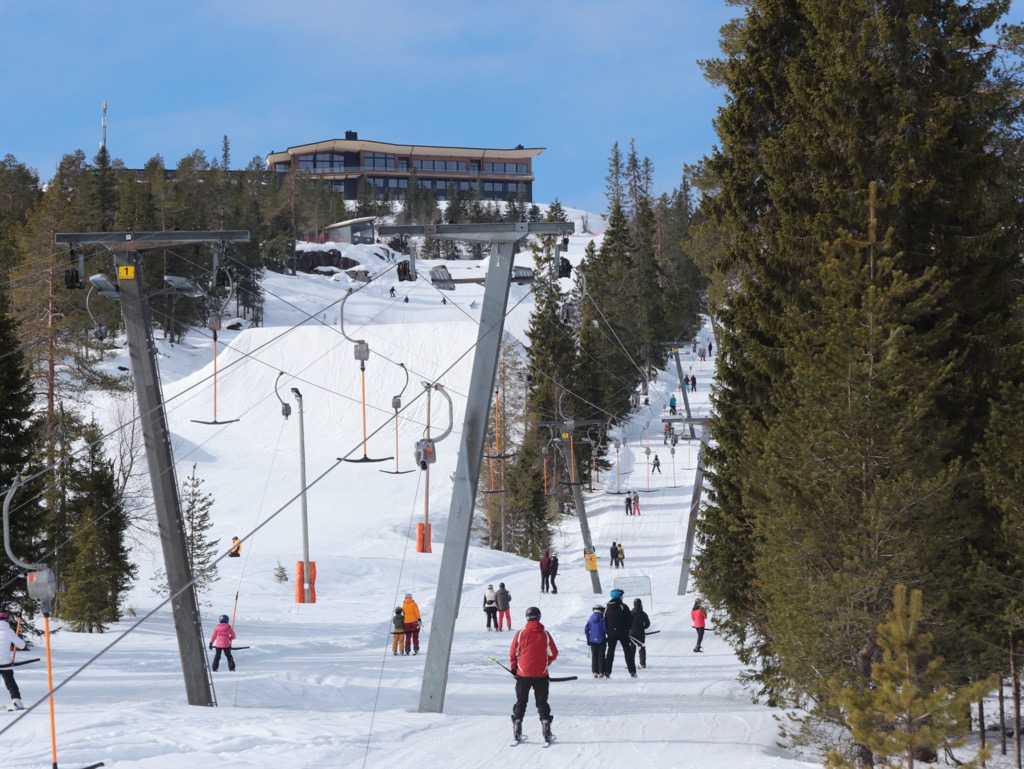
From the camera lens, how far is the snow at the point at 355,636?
12.7 m

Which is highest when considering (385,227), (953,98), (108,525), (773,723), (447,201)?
(447,201)

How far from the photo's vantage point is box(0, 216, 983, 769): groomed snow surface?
41.7 ft

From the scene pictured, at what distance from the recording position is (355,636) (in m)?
27.9

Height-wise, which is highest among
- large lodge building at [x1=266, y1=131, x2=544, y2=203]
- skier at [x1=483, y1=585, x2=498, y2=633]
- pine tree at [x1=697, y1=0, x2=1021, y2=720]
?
large lodge building at [x1=266, y1=131, x2=544, y2=203]

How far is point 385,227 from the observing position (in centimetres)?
1747

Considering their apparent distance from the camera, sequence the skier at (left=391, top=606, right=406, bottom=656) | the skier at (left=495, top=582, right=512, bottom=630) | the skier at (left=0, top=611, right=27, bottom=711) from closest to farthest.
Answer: the skier at (left=0, top=611, right=27, bottom=711)
the skier at (left=391, top=606, right=406, bottom=656)
the skier at (left=495, top=582, right=512, bottom=630)

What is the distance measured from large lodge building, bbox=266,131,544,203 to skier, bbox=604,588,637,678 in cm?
14072

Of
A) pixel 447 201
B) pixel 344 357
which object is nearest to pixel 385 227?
pixel 344 357

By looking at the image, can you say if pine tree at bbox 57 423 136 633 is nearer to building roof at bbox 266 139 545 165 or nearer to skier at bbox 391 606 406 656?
skier at bbox 391 606 406 656

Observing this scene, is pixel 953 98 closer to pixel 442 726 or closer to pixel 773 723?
pixel 773 723

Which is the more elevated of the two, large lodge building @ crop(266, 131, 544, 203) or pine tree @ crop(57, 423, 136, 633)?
large lodge building @ crop(266, 131, 544, 203)

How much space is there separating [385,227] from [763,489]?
715 centimetres

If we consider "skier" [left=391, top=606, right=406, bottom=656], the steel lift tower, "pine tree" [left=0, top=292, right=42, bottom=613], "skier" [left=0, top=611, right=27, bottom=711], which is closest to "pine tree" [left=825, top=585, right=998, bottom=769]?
the steel lift tower

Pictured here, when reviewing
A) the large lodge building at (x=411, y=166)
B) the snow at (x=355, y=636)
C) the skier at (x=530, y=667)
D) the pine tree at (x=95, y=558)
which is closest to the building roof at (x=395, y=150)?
the large lodge building at (x=411, y=166)
